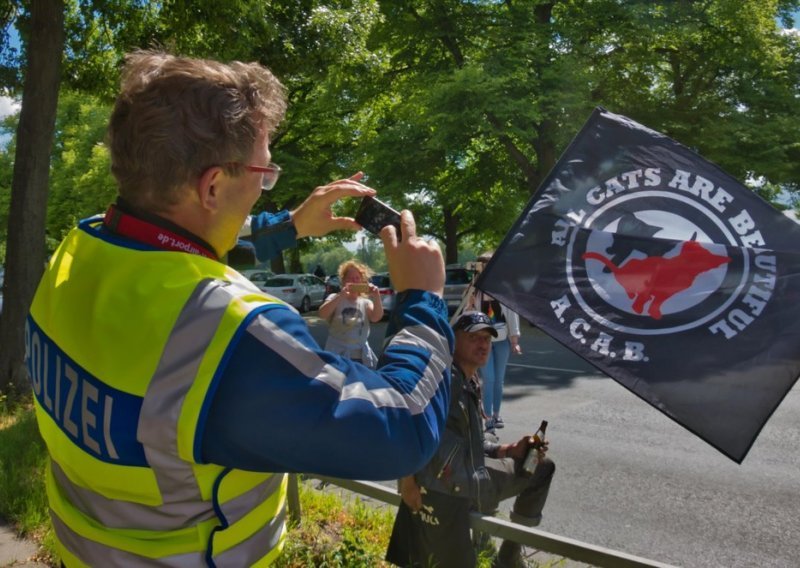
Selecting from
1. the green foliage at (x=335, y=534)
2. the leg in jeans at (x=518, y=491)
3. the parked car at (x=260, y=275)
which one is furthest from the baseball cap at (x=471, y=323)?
the parked car at (x=260, y=275)

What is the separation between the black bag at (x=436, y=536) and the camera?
121 inches

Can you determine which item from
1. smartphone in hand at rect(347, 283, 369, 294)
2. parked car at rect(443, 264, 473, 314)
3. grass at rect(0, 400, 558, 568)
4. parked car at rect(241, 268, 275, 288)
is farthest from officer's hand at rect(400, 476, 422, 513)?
parked car at rect(241, 268, 275, 288)

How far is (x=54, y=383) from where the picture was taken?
1.42 metres

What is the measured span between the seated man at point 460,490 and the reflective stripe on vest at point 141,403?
1698 mm

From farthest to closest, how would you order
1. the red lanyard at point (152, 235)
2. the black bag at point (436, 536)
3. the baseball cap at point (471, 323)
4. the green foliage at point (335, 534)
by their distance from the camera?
the baseball cap at point (471, 323), the green foliage at point (335, 534), the black bag at point (436, 536), the red lanyard at point (152, 235)

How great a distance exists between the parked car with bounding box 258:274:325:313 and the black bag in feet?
71.5

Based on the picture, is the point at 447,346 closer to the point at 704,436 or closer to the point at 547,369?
the point at 704,436

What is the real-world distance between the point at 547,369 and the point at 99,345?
1075cm

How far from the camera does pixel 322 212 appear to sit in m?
2.33

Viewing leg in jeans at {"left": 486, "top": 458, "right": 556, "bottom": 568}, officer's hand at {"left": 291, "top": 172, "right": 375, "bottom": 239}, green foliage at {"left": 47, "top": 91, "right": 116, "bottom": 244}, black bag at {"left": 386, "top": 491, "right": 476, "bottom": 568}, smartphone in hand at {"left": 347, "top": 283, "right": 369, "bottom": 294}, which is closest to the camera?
officer's hand at {"left": 291, "top": 172, "right": 375, "bottom": 239}

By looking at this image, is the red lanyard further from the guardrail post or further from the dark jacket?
the guardrail post

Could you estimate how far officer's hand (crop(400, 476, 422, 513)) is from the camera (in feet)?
10.3

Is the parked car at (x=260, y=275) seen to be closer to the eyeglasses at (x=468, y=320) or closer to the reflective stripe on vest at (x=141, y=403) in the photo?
the eyeglasses at (x=468, y=320)

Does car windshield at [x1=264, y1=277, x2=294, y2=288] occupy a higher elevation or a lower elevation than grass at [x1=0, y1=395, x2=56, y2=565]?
lower
